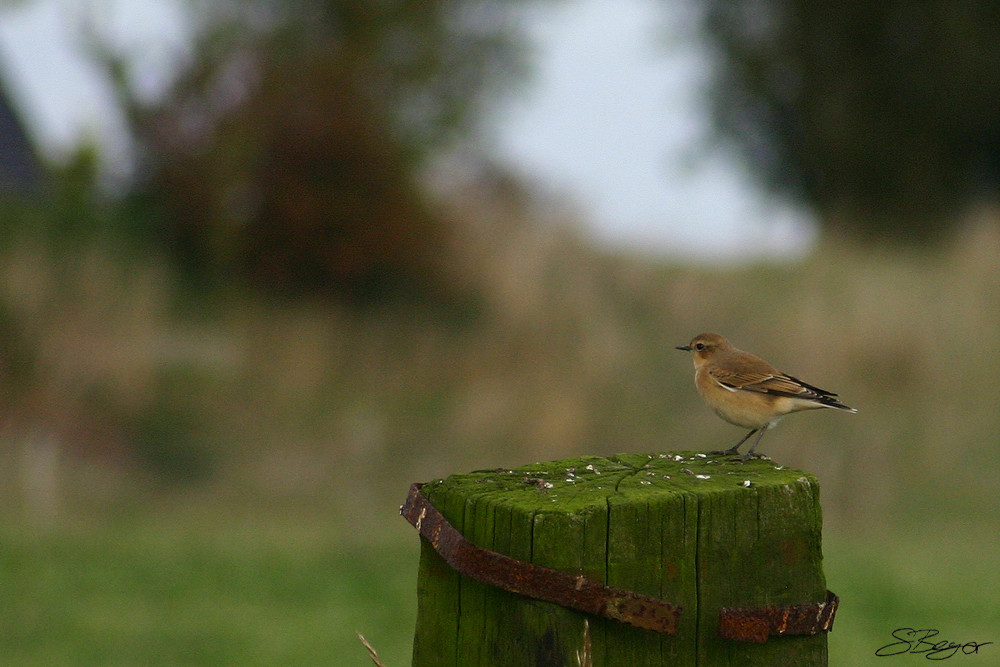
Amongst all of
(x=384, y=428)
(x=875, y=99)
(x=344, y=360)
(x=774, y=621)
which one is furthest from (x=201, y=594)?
(x=875, y=99)

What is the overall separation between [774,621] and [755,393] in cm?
231

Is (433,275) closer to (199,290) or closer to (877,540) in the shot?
(199,290)

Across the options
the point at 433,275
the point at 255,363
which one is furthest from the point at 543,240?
the point at 255,363

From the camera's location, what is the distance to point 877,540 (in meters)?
11.5

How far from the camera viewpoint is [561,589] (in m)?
2.68

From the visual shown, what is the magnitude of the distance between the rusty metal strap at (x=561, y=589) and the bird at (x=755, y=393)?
2349 mm

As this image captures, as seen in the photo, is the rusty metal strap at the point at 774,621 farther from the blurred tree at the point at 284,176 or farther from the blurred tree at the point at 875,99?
the blurred tree at the point at 875,99

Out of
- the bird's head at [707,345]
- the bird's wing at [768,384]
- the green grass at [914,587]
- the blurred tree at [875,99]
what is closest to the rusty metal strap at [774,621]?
the bird's wing at [768,384]

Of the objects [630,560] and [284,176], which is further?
[284,176]

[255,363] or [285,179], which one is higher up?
[285,179]

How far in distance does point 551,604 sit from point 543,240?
574 inches

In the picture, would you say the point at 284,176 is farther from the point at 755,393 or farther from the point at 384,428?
the point at 755,393

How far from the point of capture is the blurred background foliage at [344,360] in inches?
382

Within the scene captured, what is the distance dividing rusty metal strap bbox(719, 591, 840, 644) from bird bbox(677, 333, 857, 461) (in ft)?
6.67
